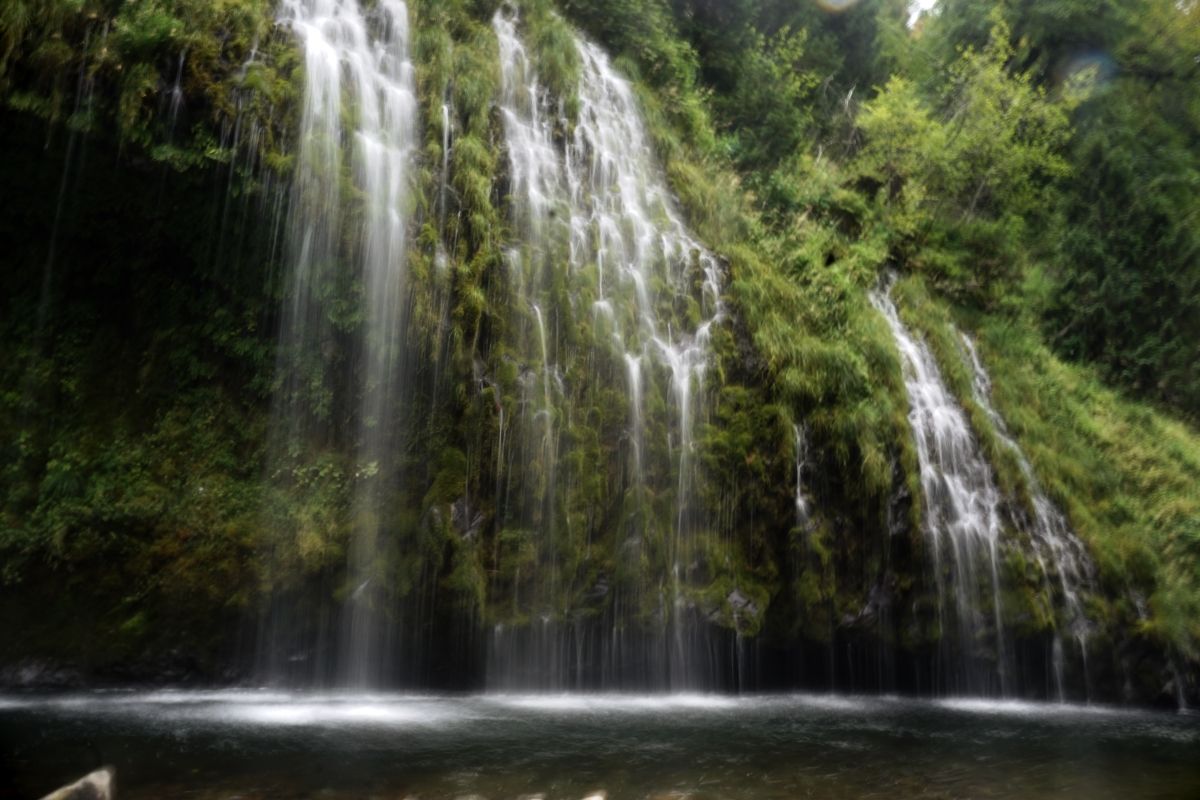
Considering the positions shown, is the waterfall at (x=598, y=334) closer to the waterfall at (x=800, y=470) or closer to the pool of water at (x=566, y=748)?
the pool of water at (x=566, y=748)

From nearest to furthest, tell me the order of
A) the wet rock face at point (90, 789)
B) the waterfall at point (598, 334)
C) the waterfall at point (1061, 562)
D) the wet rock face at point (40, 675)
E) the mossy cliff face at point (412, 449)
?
the wet rock face at point (90, 789) < the wet rock face at point (40, 675) < the mossy cliff face at point (412, 449) < the waterfall at point (598, 334) < the waterfall at point (1061, 562)

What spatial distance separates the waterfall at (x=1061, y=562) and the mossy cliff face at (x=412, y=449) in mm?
200

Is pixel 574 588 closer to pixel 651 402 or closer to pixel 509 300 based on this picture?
pixel 651 402

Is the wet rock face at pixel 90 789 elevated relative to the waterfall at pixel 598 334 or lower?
lower

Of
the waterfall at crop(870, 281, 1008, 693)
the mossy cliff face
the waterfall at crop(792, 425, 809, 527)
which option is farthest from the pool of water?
the waterfall at crop(792, 425, 809, 527)

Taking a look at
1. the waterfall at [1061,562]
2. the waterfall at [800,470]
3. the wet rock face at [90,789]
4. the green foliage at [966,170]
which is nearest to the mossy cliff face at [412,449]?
the waterfall at [800,470]

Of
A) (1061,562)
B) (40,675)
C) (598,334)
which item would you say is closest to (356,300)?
(598,334)

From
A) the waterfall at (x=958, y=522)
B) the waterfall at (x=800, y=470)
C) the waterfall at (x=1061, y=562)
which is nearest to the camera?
the waterfall at (x=800, y=470)

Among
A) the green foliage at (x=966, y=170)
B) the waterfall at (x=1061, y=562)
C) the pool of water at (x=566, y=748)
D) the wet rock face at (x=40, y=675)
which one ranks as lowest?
the pool of water at (x=566, y=748)

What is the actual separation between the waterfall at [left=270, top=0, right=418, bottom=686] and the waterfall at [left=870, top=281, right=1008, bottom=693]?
663 centimetres

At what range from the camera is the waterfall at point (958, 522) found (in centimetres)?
980

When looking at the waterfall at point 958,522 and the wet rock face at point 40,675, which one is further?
the waterfall at point 958,522

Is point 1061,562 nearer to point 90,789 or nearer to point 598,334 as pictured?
point 598,334

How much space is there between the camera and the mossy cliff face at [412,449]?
8562 millimetres
